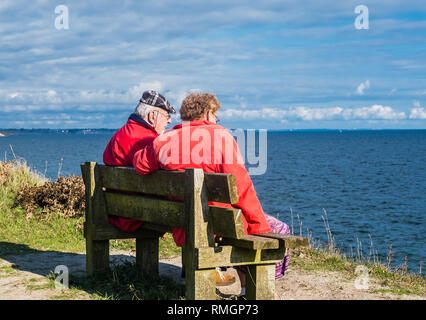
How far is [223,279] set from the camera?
571cm

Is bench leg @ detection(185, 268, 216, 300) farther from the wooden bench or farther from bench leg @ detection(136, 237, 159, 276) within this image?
bench leg @ detection(136, 237, 159, 276)

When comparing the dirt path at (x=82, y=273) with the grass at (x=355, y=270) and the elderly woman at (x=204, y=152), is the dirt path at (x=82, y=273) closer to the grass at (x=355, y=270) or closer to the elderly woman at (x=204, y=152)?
the grass at (x=355, y=270)

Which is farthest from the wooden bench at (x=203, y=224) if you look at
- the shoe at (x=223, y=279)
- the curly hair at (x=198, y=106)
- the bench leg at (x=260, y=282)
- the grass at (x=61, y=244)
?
the shoe at (x=223, y=279)

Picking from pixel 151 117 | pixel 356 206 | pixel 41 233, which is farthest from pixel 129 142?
pixel 356 206

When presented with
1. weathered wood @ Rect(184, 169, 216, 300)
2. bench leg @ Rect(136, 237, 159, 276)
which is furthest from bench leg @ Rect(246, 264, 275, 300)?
bench leg @ Rect(136, 237, 159, 276)

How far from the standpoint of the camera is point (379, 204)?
24.8m

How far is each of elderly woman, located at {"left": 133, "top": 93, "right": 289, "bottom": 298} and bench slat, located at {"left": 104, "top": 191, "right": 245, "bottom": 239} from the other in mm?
146

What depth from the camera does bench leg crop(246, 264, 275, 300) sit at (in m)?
4.32

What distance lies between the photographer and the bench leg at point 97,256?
552 centimetres

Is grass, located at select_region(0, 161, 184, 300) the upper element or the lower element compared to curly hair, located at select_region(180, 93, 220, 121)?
lower

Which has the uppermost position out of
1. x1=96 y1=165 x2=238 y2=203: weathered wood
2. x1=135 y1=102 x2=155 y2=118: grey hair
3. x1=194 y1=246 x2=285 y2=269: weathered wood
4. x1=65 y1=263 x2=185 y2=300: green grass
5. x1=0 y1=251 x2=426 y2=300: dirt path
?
→ x1=135 y1=102 x2=155 y2=118: grey hair

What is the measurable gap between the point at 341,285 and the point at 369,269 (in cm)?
94

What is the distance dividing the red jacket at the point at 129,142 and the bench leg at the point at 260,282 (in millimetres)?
1389

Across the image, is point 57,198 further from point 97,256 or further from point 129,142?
point 129,142
